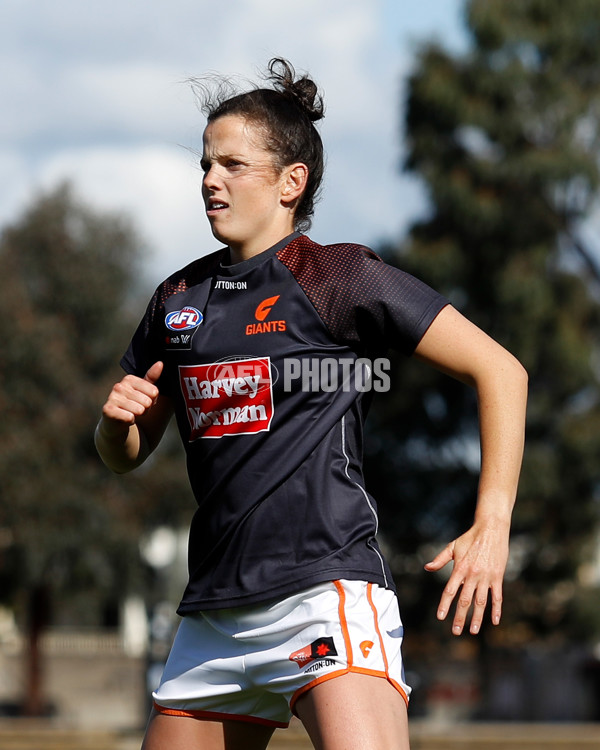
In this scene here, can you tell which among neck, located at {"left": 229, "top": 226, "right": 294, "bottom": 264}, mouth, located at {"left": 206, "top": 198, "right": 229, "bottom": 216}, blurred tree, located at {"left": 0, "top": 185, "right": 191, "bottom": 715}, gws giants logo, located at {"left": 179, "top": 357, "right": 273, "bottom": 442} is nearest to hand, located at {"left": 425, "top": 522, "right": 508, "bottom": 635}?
gws giants logo, located at {"left": 179, "top": 357, "right": 273, "bottom": 442}

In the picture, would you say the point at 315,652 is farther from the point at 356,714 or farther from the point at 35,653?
the point at 35,653

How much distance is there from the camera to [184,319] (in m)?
3.30

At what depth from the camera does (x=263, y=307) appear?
3.16 metres

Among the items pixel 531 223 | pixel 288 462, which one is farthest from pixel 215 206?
pixel 531 223

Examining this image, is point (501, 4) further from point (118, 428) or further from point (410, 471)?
point (118, 428)

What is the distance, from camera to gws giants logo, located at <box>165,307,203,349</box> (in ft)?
10.7

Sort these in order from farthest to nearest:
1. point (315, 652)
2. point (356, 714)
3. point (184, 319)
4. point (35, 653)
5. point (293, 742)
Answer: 1. point (35, 653)
2. point (293, 742)
3. point (184, 319)
4. point (315, 652)
5. point (356, 714)

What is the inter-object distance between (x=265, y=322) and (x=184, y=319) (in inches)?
11.1

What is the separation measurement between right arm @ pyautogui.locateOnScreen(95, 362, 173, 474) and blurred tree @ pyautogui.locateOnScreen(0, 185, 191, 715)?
24.6m

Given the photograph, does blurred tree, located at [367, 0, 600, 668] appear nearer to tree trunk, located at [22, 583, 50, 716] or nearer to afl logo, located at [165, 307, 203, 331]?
tree trunk, located at [22, 583, 50, 716]

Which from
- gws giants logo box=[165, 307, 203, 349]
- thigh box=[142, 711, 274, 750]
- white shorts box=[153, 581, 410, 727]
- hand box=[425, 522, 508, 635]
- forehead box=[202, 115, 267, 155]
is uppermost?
forehead box=[202, 115, 267, 155]

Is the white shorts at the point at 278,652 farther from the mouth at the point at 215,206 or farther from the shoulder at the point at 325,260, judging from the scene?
the mouth at the point at 215,206

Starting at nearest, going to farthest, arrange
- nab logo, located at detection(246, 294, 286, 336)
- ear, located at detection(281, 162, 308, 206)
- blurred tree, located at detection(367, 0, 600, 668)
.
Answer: nab logo, located at detection(246, 294, 286, 336) < ear, located at detection(281, 162, 308, 206) < blurred tree, located at detection(367, 0, 600, 668)

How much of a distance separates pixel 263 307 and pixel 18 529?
2552cm
